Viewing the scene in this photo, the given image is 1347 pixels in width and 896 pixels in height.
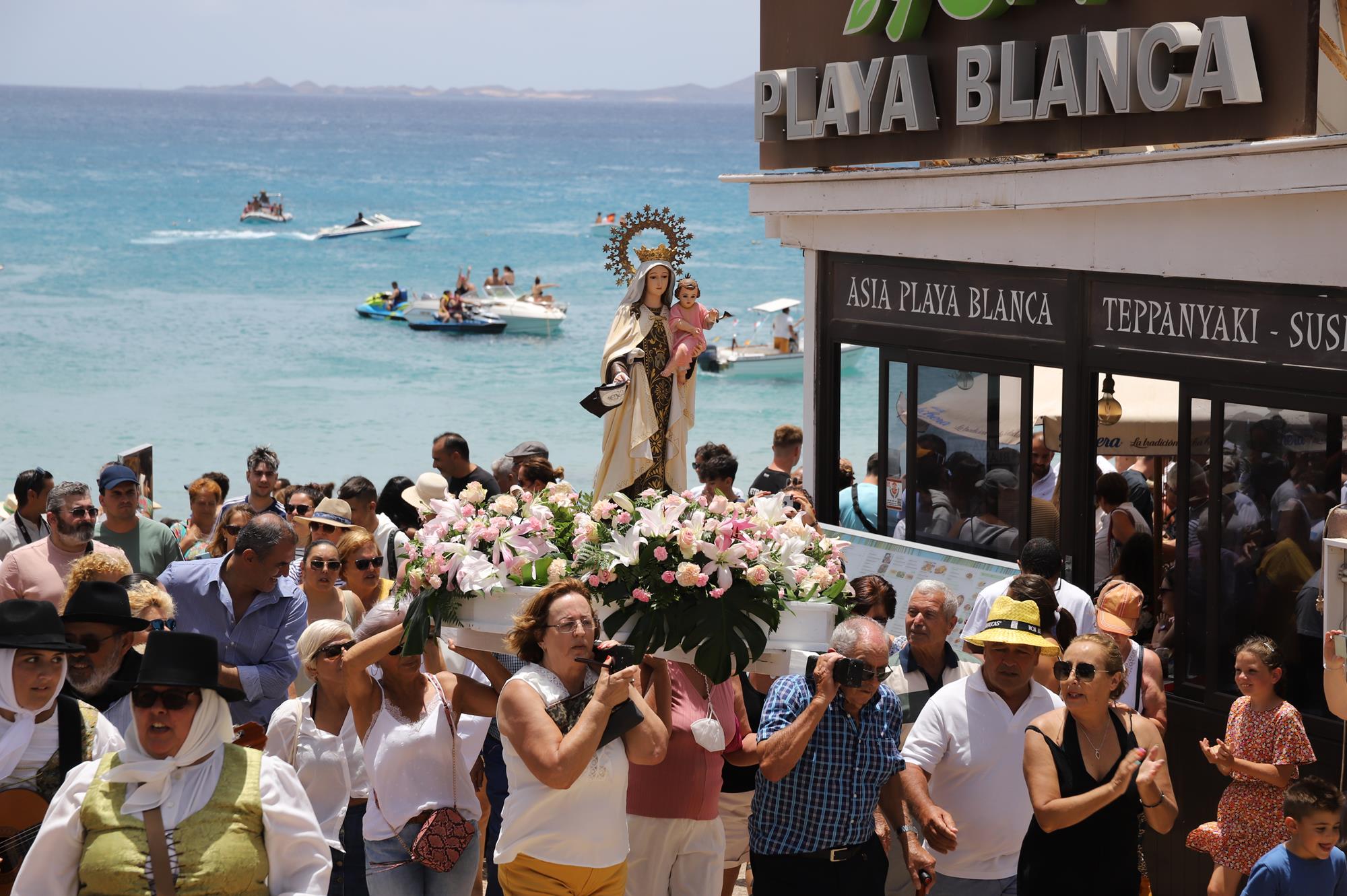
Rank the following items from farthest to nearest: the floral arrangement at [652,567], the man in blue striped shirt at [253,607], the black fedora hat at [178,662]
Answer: the man in blue striped shirt at [253,607] → the floral arrangement at [652,567] → the black fedora hat at [178,662]

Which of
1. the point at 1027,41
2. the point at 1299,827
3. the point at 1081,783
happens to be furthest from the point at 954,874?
the point at 1027,41

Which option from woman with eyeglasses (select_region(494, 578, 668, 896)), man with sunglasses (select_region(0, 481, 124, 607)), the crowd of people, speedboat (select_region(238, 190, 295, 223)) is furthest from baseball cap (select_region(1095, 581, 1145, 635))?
speedboat (select_region(238, 190, 295, 223))

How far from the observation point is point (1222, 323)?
8.91m

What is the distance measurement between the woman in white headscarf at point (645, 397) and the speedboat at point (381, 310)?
64618mm

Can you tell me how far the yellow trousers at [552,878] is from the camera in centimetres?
580

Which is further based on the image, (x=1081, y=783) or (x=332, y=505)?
(x=332, y=505)

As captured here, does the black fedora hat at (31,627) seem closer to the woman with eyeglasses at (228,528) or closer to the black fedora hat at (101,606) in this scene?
the black fedora hat at (101,606)

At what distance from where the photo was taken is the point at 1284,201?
27.8 ft

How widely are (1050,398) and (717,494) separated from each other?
4.35 meters

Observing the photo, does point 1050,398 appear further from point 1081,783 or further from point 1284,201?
point 1081,783

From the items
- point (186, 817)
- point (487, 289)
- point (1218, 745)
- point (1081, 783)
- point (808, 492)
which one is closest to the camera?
point (186, 817)

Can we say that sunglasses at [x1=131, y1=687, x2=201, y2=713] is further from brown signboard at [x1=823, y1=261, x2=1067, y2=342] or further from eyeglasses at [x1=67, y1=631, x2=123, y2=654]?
brown signboard at [x1=823, y1=261, x2=1067, y2=342]

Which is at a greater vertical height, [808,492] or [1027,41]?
[1027,41]

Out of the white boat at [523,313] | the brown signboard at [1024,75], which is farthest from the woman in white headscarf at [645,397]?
the white boat at [523,313]
